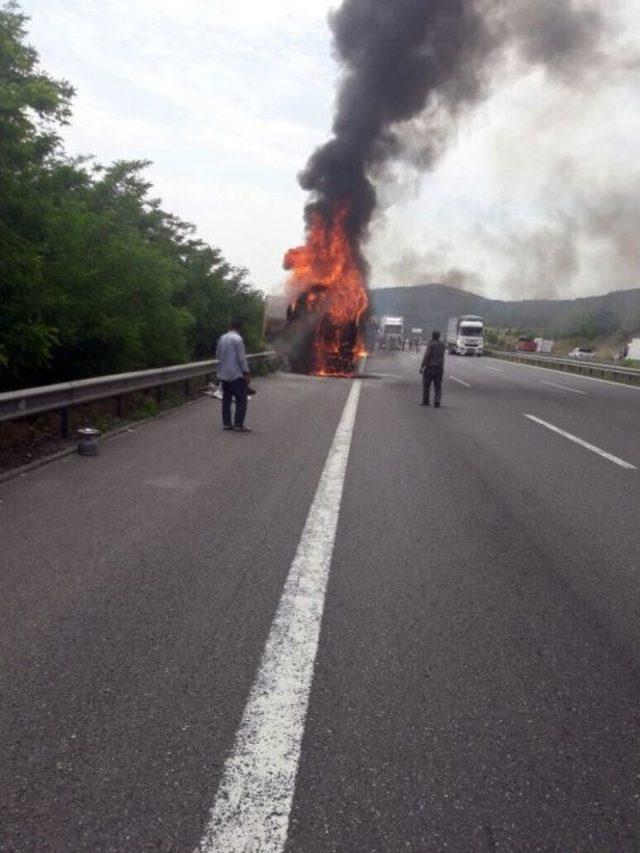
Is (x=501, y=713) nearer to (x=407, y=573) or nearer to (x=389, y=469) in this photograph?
(x=407, y=573)

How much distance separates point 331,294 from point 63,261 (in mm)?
16193

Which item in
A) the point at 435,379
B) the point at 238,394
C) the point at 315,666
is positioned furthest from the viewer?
the point at 435,379

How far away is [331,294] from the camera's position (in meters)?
25.8

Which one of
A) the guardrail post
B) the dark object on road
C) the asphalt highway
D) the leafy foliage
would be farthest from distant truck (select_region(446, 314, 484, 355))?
the asphalt highway

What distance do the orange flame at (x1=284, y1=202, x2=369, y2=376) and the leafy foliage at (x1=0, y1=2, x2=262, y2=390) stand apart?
28.5 ft

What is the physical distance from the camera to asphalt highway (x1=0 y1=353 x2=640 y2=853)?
90.6 inches

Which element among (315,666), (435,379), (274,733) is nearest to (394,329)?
(435,379)

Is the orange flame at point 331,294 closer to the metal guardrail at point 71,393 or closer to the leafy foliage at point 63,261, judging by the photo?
the leafy foliage at point 63,261

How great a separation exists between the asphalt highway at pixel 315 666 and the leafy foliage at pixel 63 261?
2742 mm

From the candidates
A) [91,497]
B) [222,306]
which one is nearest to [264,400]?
[222,306]

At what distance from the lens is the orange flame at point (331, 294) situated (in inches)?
1008

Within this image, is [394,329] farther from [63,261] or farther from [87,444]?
[87,444]

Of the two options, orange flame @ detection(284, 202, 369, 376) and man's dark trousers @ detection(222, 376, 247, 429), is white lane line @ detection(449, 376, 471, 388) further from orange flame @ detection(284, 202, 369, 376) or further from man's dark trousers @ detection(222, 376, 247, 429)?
man's dark trousers @ detection(222, 376, 247, 429)

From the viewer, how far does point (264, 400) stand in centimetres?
1589
